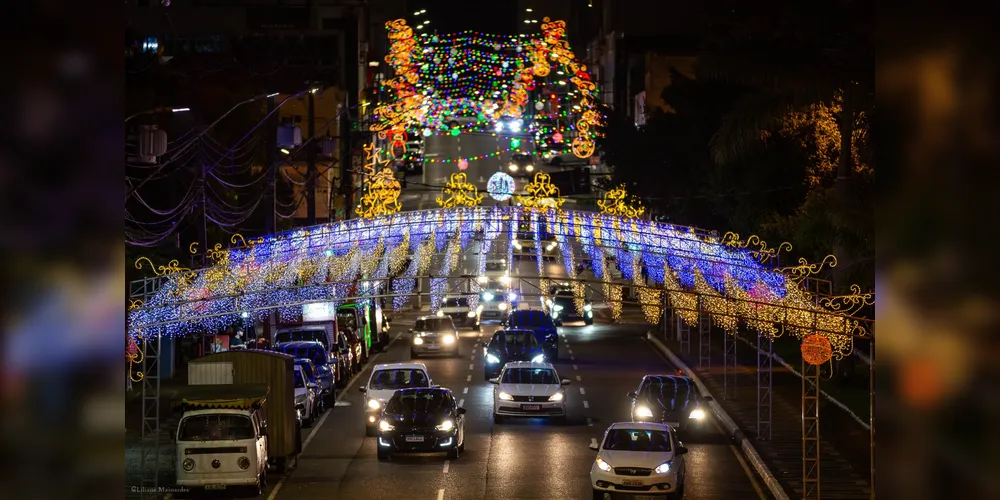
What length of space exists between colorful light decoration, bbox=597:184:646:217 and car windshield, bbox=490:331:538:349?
44.0 feet

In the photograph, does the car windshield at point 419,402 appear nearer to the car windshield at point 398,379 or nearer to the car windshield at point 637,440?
the car windshield at point 398,379

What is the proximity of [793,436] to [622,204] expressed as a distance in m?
28.5

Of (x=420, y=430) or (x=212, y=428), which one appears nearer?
(x=212, y=428)

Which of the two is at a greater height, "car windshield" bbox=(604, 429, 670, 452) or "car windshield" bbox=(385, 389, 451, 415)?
"car windshield" bbox=(385, 389, 451, 415)

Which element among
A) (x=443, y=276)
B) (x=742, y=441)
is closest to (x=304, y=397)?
(x=443, y=276)

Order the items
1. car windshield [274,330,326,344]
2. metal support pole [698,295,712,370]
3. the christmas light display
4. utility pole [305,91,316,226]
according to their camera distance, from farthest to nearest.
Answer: utility pole [305,91,316,226], metal support pole [698,295,712,370], car windshield [274,330,326,344], the christmas light display

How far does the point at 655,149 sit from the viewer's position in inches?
2395

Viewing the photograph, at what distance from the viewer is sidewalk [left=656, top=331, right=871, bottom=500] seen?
77.4 ft

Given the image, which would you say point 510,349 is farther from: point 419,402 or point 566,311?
point 566,311

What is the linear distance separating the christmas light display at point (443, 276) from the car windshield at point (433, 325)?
3.77 m

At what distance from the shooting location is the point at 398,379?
33125mm

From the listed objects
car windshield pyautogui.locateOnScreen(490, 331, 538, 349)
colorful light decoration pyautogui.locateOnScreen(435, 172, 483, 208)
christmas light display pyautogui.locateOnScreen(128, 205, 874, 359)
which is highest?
colorful light decoration pyautogui.locateOnScreen(435, 172, 483, 208)

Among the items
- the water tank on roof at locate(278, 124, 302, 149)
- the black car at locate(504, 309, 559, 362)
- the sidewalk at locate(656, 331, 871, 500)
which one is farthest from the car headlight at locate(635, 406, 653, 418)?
the water tank on roof at locate(278, 124, 302, 149)

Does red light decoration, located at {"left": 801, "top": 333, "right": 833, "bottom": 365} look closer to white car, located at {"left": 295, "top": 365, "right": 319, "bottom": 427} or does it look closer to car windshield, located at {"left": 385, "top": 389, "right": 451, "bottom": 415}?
car windshield, located at {"left": 385, "top": 389, "right": 451, "bottom": 415}
